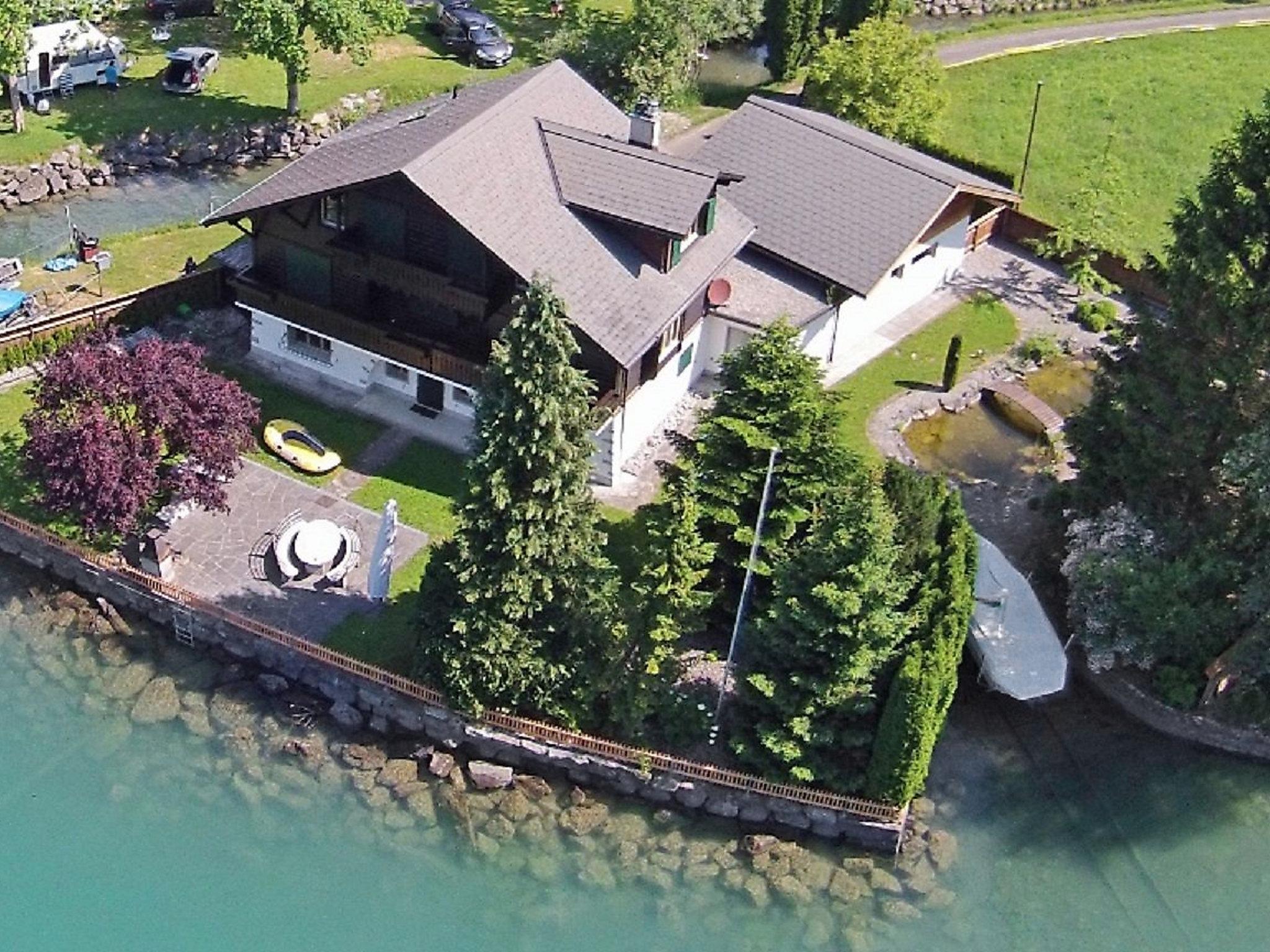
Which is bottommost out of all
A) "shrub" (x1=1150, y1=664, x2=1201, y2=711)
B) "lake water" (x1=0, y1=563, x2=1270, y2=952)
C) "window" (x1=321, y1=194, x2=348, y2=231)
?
"lake water" (x1=0, y1=563, x2=1270, y2=952)

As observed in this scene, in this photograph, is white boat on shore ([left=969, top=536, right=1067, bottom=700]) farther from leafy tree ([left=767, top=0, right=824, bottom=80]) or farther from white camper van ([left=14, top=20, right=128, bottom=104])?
white camper van ([left=14, top=20, right=128, bottom=104])

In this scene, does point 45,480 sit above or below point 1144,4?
below

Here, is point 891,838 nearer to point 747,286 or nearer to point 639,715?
point 639,715

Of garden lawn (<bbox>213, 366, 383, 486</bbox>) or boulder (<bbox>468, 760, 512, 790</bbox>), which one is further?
garden lawn (<bbox>213, 366, 383, 486</bbox>)

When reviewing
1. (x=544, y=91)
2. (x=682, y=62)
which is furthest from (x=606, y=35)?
(x=544, y=91)

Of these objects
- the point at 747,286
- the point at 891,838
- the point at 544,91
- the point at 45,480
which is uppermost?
the point at 544,91

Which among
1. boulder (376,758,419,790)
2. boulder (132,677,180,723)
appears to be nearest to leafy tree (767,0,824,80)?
boulder (376,758,419,790)

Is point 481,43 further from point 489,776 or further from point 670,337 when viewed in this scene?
point 489,776

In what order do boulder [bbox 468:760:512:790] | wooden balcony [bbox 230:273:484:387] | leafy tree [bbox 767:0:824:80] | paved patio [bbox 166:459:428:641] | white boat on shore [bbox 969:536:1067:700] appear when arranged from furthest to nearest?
1. leafy tree [bbox 767:0:824:80]
2. wooden balcony [bbox 230:273:484:387]
3. paved patio [bbox 166:459:428:641]
4. white boat on shore [bbox 969:536:1067:700]
5. boulder [bbox 468:760:512:790]
